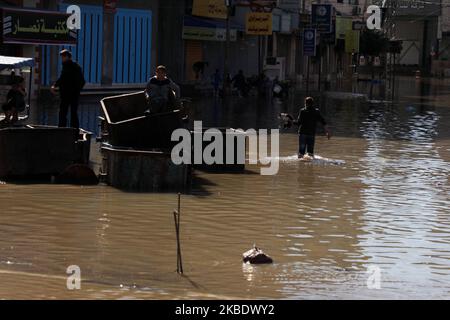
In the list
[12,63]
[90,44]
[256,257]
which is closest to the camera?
[256,257]

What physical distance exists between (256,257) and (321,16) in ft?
162

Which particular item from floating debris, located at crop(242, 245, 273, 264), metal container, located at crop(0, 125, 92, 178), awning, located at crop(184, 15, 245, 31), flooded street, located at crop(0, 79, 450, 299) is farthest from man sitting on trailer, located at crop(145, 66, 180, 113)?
awning, located at crop(184, 15, 245, 31)

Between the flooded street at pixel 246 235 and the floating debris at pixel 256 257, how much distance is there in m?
0.10

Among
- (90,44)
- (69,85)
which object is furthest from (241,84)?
(69,85)

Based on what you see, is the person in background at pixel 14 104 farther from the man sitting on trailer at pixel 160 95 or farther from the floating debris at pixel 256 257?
the floating debris at pixel 256 257

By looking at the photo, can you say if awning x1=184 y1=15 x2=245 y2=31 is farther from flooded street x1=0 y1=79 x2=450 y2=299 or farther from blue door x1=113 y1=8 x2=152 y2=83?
flooded street x1=0 y1=79 x2=450 y2=299

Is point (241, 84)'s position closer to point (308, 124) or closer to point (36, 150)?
point (308, 124)

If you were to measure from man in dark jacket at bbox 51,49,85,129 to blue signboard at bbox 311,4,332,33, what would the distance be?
130ft

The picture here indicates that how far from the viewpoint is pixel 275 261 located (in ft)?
36.1

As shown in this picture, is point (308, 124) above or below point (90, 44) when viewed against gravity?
below

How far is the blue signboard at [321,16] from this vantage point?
193 ft

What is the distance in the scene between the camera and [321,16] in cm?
5922

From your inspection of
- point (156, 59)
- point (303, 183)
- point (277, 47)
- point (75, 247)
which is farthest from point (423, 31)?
point (75, 247)
